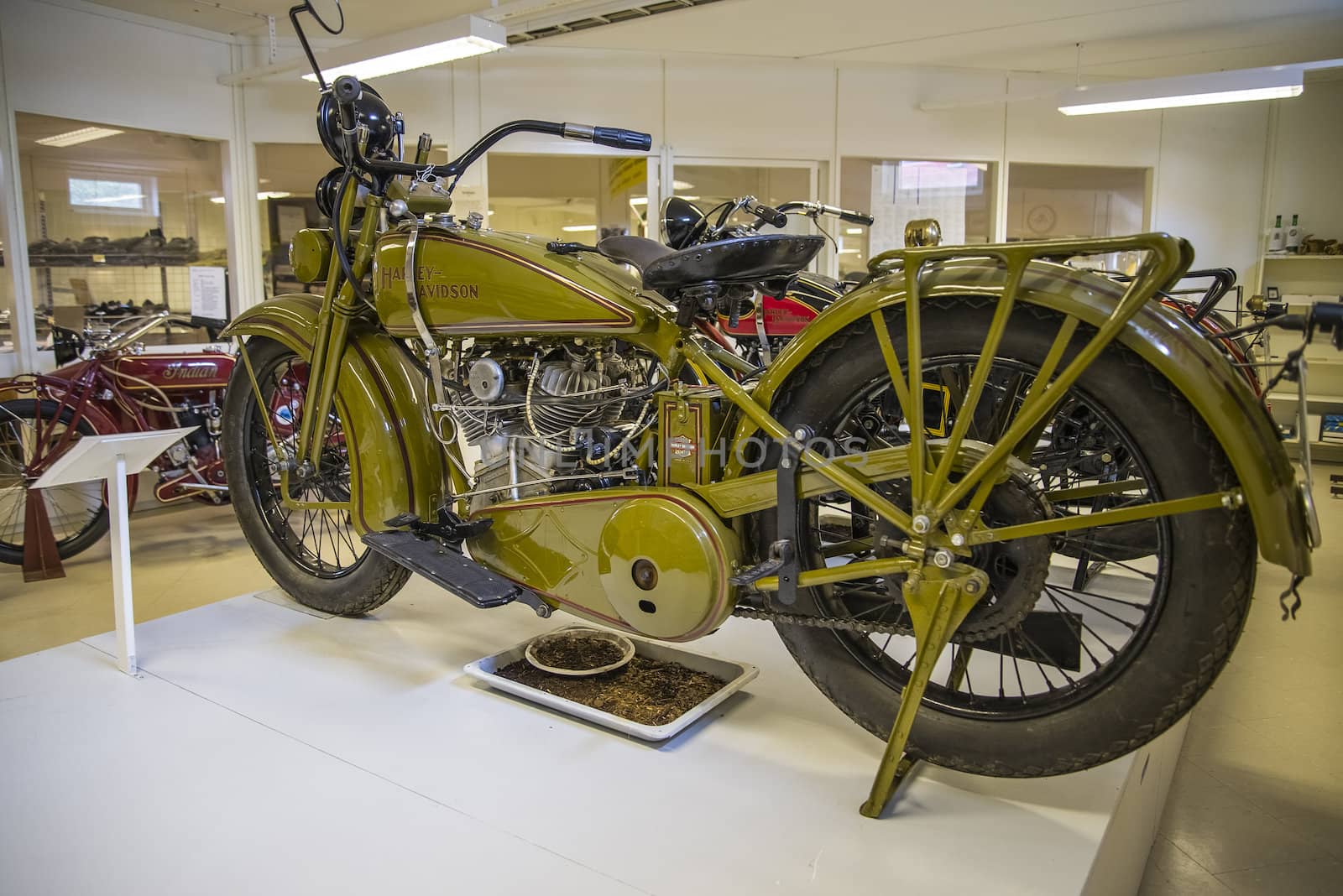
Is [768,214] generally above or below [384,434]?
above

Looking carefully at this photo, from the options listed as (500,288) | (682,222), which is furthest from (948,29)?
(500,288)

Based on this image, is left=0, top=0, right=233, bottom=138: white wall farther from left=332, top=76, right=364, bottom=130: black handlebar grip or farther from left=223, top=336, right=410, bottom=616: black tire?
left=332, top=76, right=364, bottom=130: black handlebar grip

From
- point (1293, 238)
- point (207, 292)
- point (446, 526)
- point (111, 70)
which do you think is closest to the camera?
point (446, 526)

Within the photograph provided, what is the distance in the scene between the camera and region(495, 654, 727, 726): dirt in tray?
206cm

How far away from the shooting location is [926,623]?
62.6 inches

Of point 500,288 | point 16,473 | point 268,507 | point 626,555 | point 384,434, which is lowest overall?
point 16,473

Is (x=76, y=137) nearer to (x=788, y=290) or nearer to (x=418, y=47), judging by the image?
(x=418, y=47)

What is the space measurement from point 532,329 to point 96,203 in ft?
16.0

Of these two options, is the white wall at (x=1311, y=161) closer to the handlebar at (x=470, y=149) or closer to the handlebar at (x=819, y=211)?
the handlebar at (x=819, y=211)

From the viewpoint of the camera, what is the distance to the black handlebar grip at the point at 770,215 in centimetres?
321

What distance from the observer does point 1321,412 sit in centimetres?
708

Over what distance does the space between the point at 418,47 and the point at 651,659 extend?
352cm

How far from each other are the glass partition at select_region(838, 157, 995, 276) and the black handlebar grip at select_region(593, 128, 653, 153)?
482 centimetres

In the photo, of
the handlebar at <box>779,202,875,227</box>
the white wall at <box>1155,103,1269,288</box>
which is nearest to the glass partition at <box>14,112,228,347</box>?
the handlebar at <box>779,202,875,227</box>
